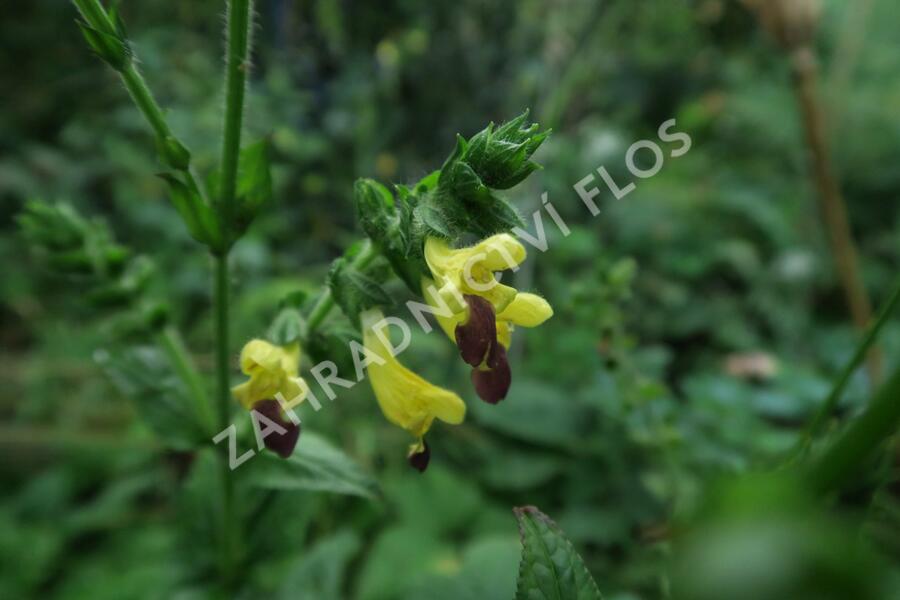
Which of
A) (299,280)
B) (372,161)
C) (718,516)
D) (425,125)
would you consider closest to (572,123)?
(425,125)

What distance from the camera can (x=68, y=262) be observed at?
97cm

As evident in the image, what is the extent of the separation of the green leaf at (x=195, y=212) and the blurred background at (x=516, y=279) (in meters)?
0.38

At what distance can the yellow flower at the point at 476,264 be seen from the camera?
62 centimetres

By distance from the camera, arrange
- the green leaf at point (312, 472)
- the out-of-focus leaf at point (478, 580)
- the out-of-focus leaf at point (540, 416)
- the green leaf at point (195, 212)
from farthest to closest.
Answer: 1. the out-of-focus leaf at point (540, 416)
2. the out-of-focus leaf at point (478, 580)
3. the green leaf at point (312, 472)
4. the green leaf at point (195, 212)

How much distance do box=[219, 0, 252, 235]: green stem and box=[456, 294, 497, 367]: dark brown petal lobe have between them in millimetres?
311

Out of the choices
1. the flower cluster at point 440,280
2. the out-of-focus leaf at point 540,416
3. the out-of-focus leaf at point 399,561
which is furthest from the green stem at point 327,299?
the out-of-focus leaf at point 540,416

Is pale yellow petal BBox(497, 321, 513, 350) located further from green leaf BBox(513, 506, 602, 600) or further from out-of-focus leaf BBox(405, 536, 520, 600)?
out-of-focus leaf BBox(405, 536, 520, 600)

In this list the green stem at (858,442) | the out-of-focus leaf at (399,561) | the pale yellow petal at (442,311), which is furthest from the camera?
the out-of-focus leaf at (399,561)

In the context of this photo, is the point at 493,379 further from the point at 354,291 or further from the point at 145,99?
the point at 145,99

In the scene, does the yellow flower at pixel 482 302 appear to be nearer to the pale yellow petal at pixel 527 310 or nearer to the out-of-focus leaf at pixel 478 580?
the pale yellow petal at pixel 527 310

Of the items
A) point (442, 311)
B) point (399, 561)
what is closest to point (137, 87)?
point (442, 311)

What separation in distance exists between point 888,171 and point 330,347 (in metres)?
2.31

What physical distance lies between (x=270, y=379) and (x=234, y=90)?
0.30 metres

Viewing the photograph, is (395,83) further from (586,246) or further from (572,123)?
(586,246)
